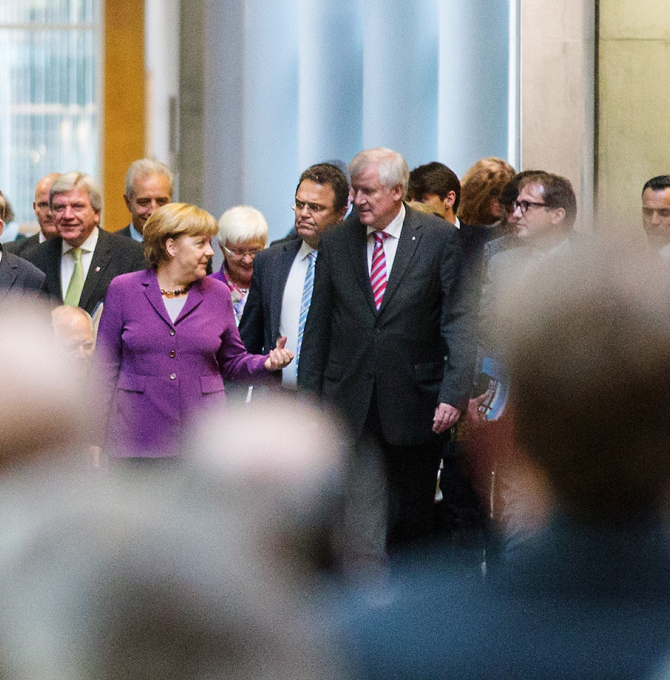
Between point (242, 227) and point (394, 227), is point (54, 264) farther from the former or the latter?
point (394, 227)

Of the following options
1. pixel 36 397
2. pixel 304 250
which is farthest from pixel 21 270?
pixel 36 397

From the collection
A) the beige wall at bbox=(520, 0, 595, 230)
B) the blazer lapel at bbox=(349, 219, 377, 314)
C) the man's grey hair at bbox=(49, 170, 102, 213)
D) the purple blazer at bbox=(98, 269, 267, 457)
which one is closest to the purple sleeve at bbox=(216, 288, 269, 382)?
the purple blazer at bbox=(98, 269, 267, 457)

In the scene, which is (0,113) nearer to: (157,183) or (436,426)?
(157,183)

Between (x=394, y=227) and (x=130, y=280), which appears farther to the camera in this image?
(x=394, y=227)

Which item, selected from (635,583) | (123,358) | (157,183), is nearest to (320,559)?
(635,583)

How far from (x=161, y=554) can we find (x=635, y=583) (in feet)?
1.12

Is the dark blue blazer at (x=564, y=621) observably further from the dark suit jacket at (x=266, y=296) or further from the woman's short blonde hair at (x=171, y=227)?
the dark suit jacket at (x=266, y=296)

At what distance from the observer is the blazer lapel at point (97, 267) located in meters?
4.90

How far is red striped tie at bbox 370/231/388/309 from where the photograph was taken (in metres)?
4.28

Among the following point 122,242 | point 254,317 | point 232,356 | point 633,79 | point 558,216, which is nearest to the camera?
point 558,216

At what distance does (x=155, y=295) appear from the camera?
158 inches

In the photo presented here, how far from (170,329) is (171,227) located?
0.32 m

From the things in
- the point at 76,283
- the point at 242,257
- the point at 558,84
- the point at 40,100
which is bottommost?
the point at 76,283

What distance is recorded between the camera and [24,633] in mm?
816
